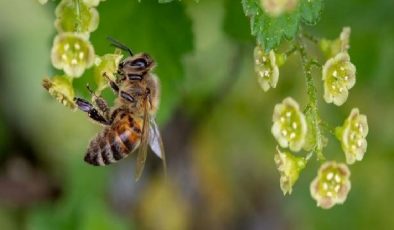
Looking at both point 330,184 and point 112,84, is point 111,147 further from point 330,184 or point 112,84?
point 330,184

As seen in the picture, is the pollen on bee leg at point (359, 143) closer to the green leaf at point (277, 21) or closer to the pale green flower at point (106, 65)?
the green leaf at point (277, 21)

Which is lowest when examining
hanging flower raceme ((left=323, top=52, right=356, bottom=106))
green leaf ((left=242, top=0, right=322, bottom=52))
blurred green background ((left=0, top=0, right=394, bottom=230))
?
blurred green background ((left=0, top=0, right=394, bottom=230))

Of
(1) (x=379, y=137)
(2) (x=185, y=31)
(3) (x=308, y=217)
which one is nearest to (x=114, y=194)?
(3) (x=308, y=217)

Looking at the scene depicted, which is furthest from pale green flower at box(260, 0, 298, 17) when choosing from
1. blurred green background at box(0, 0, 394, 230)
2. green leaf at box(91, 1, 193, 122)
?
blurred green background at box(0, 0, 394, 230)

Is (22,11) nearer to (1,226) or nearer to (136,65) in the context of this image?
(1,226)

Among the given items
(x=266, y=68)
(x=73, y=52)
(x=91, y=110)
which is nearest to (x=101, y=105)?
(x=91, y=110)

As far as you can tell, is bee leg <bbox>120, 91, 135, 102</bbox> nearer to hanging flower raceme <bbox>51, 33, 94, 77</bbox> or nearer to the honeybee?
the honeybee

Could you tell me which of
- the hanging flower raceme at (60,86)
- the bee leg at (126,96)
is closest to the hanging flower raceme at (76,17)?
the hanging flower raceme at (60,86)
